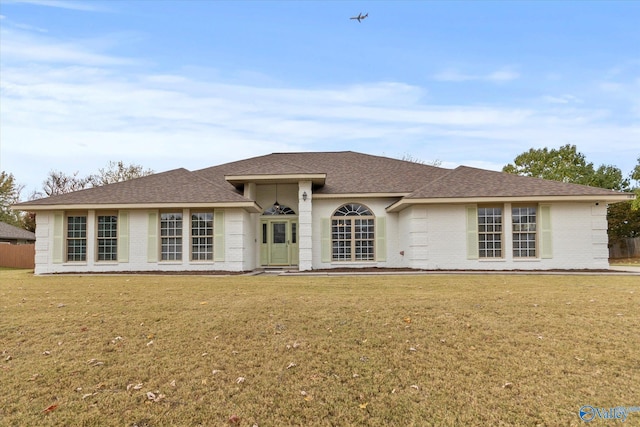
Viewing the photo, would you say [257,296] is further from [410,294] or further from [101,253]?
[101,253]

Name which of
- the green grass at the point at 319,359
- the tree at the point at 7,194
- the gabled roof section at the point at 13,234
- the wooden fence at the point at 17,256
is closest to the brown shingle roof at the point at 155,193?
the green grass at the point at 319,359

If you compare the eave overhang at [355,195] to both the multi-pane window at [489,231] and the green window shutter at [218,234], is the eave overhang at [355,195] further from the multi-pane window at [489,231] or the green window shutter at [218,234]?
the green window shutter at [218,234]

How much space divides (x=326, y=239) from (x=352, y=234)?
117 cm

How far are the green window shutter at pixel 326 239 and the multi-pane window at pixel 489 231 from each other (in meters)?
6.16

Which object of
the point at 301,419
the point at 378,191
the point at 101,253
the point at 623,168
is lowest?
the point at 301,419

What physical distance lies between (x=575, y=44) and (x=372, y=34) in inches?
306

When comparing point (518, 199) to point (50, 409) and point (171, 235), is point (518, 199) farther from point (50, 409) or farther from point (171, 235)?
point (50, 409)

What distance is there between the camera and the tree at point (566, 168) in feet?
119

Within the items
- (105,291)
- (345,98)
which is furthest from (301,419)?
(345,98)

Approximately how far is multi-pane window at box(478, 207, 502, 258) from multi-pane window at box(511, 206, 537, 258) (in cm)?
56

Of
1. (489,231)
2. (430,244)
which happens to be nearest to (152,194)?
(430,244)

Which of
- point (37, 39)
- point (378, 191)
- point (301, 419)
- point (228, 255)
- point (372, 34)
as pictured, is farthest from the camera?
point (378, 191)

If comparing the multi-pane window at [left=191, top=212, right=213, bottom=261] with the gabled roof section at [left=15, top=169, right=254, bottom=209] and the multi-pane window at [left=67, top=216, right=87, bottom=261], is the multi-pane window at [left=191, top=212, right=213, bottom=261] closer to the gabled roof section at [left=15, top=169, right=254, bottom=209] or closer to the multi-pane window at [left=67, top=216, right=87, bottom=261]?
the gabled roof section at [left=15, top=169, right=254, bottom=209]

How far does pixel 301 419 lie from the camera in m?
Answer: 3.59
